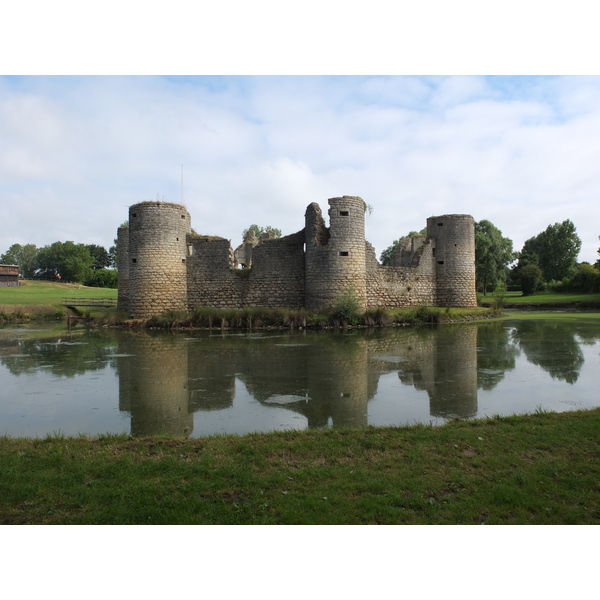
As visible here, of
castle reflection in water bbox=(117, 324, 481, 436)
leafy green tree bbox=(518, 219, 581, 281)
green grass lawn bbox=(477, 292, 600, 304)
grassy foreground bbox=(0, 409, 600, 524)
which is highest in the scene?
leafy green tree bbox=(518, 219, 581, 281)

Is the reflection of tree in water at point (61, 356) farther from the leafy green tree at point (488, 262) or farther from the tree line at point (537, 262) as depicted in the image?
the leafy green tree at point (488, 262)

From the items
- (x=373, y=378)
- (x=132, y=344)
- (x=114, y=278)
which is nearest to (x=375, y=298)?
(x=132, y=344)

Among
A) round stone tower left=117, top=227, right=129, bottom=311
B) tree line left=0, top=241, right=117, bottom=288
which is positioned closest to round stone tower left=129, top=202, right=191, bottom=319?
round stone tower left=117, top=227, right=129, bottom=311

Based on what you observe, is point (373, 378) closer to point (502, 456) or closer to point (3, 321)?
point (502, 456)

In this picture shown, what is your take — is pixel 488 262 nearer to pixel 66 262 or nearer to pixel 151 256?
pixel 151 256

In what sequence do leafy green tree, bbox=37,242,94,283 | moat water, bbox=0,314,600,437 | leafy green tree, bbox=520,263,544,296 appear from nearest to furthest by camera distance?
moat water, bbox=0,314,600,437
leafy green tree, bbox=520,263,544,296
leafy green tree, bbox=37,242,94,283

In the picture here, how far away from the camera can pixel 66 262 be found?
78000 millimetres

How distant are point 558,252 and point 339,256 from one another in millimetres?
51734

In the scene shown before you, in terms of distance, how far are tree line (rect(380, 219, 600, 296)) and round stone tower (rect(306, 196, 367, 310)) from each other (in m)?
16.0

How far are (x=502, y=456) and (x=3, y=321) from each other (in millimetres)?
33895

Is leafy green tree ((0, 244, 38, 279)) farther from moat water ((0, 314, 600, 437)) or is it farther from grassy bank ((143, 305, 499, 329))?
moat water ((0, 314, 600, 437))

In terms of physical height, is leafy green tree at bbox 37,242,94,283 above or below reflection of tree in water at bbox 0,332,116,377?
above

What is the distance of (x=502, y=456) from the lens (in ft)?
16.9

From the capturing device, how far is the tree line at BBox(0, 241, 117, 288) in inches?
3093
